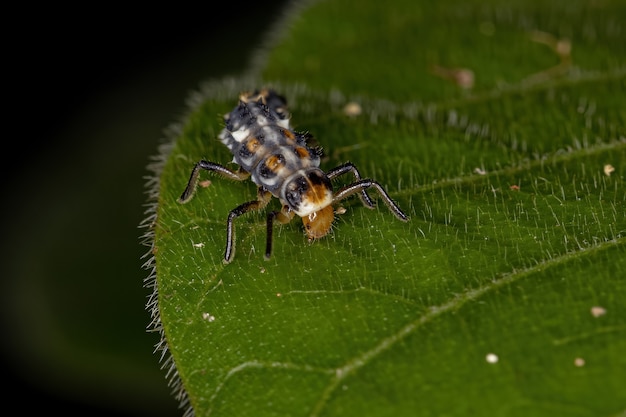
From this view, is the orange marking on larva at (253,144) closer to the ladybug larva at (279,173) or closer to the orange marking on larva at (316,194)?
the ladybug larva at (279,173)

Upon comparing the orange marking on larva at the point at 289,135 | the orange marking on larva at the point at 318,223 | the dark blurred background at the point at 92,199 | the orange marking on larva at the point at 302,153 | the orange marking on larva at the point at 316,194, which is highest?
the orange marking on larva at the point at 289,135

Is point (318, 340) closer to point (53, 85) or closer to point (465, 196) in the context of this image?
point (465, 196)

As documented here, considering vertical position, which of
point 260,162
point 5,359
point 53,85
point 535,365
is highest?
point 260,162

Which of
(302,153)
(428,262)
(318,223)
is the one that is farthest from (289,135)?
(428,262)

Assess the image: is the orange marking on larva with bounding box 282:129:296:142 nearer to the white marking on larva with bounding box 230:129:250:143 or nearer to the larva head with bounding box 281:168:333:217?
the white marking on larva with bounding box 230:129:250:143

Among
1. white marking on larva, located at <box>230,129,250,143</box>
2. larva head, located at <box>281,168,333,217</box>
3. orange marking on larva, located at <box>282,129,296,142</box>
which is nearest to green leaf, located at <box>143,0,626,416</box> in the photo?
larva head, located at <box>281,168,333,217</box>

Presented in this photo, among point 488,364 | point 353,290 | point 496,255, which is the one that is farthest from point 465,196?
point 488,364

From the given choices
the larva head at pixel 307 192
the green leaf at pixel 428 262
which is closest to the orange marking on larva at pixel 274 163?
the larva head at pixel 307 192
